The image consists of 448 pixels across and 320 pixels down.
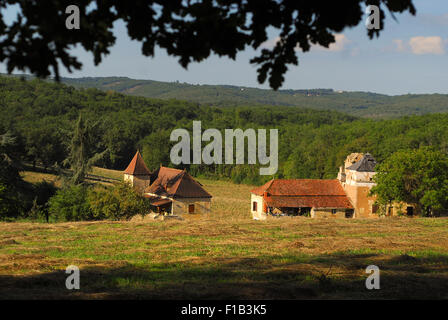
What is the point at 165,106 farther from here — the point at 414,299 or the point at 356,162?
the point at 414,299

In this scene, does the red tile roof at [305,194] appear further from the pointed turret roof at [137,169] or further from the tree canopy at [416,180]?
the pointed turret roof at [137,169]

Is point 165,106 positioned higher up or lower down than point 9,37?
higher up

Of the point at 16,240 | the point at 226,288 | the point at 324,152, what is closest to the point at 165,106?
the point at 324,152

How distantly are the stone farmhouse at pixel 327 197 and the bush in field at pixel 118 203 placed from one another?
13.3m

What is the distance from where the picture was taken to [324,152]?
9625 cm

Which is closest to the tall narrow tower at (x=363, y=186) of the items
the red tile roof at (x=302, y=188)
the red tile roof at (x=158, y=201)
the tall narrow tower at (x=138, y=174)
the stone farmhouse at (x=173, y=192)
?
the red tile roof at (x=302, y=188)

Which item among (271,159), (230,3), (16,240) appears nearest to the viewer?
(230,3)

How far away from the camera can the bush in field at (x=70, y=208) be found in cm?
3909

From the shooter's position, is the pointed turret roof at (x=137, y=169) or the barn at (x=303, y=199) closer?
the barn at (x=303, y=199)

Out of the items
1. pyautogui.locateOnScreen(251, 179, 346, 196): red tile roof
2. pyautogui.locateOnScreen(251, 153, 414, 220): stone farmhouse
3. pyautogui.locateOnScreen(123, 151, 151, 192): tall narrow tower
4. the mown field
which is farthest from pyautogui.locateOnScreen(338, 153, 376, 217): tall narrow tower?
pyautogui.locateOnScreen(123, 151, 151, 192): tall narrow tower

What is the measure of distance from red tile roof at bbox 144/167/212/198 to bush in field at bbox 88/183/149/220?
326 inches

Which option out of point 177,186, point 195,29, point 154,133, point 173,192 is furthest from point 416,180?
point 154,133

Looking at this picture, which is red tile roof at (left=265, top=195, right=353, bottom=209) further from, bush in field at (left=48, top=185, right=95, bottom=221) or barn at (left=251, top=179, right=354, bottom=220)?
bush in field at (left=48, top=185, right=95, bottom=221)

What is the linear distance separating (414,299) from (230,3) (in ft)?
22.6
